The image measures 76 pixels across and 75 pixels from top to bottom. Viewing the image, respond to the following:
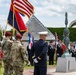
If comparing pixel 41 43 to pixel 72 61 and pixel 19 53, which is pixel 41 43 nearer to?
pixel 19 53

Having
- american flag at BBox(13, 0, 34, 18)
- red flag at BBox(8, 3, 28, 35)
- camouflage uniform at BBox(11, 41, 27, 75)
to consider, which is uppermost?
american flag at BBox(13, 0, 34, 18)

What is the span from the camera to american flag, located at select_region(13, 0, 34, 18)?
16750mm

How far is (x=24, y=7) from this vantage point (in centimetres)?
1702

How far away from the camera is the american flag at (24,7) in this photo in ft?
55.0

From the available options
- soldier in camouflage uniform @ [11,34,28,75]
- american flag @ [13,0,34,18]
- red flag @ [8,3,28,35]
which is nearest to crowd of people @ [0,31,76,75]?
soldier in camouflage uniform @ [11,34,28,75]

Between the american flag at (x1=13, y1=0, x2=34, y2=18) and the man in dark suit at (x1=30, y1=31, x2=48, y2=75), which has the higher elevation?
the american flag at (x1=13, y1=0, x2=34, y2=18)

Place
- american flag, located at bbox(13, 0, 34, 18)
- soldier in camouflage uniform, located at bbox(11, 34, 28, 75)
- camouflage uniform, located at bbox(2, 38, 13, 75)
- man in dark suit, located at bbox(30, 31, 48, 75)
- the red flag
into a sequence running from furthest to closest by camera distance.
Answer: american flag, located at bbox(13, 0, 34, 18)
the red flag
camouflage uniform, located at bbox(2, 38, 13, 75)
soldier in camouflage uniform, located at bbox(11, 34, 28, 75)
man in dark suit, located at bbox(30, 31, 48, 75)

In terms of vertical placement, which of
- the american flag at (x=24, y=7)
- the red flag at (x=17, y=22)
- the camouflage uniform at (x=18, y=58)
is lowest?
the camouflage uniform at (x=18, y=58)

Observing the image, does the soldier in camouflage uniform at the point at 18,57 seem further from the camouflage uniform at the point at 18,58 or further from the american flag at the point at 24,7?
the american flag at the point at 24,7

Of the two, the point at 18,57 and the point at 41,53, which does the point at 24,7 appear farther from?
the point at 41,53

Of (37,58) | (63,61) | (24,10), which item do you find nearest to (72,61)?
(63,61)

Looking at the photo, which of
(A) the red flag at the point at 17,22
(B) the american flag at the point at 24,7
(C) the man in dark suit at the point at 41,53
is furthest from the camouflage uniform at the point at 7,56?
(B) the american flag at the point at 24,7

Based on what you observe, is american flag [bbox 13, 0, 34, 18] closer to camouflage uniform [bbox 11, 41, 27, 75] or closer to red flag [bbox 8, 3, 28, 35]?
red flag [bbox 8, 3, 28, 35]

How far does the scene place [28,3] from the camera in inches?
678
